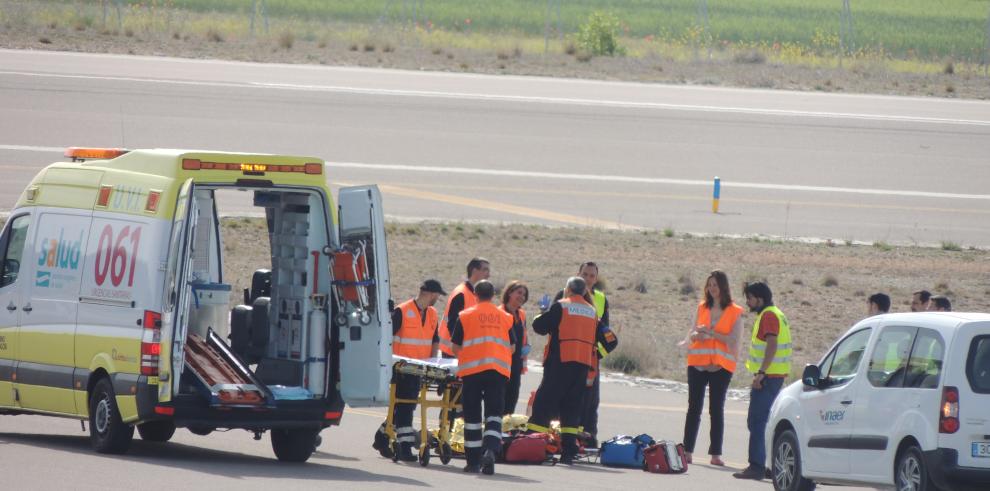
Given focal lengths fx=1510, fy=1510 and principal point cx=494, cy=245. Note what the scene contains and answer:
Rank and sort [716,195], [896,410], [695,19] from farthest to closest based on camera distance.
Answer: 1. [695,19]
2. [716,195]
3. [896,410]

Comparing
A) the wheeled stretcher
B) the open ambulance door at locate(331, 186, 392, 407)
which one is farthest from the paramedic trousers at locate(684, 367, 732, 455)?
the open ambulance door at locate(331, 186, 392, 407)

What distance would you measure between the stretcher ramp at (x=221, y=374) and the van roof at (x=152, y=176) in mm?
1447

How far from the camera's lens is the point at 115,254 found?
12.5m

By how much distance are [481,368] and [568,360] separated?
1120 millimetres

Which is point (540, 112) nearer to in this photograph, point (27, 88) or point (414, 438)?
point (27, 88)

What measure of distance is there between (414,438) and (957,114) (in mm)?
33747

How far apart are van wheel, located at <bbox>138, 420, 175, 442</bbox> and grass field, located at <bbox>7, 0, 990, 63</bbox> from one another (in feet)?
130

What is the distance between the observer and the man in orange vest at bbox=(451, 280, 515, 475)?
512 inches

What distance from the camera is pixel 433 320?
14.5m

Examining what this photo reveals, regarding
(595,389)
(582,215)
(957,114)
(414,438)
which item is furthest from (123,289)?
(957,114)

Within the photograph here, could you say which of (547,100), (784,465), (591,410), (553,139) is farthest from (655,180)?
(784,465)

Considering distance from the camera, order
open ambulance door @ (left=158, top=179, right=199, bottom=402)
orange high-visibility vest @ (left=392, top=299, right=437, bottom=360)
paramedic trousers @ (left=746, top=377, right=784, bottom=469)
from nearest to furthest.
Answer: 1. open ambulance door @ (left=158, top=179, right=199, bottom=402)
2. paramedic trousers @ (left=746, top=377, right=784, bottom=469)
3. orange high-visibility vest @ (left=392, top=299, right=437, bottom=360)

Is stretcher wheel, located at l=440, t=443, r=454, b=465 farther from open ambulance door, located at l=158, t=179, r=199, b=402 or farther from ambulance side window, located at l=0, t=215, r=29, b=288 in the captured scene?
ambulance side window, located at l=0, t=215, r=29, b=288

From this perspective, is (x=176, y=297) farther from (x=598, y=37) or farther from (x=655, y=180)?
(x=598, y=37)
